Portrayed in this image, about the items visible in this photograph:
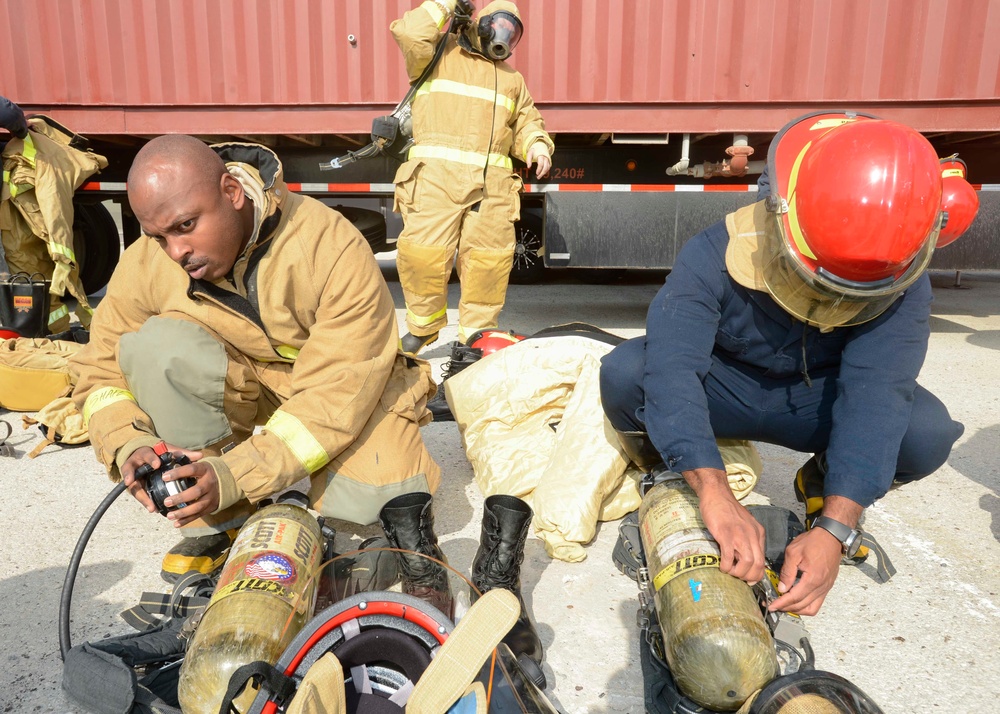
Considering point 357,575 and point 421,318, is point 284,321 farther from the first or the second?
point 421,318

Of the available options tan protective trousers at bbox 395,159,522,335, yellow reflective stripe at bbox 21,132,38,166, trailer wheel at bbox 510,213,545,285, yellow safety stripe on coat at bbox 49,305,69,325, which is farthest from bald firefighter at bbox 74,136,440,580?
trailer wheel at bbox 510,213,545,285

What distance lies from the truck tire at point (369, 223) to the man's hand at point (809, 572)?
17.8ft

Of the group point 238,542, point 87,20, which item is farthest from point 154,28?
point 238,542

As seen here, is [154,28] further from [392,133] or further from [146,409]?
[146,409]

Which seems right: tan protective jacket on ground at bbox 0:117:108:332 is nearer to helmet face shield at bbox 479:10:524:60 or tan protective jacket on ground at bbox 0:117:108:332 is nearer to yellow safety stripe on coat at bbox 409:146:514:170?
yellow safety stripe on coat at bbox 409:146:514:170

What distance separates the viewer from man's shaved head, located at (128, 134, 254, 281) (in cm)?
162

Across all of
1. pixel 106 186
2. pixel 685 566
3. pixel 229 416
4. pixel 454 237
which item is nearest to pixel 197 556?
pixel 229 416

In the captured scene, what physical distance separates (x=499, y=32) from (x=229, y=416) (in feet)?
8.24

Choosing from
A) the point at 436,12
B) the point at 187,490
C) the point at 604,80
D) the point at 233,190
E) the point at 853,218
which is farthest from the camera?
the point at 604,80

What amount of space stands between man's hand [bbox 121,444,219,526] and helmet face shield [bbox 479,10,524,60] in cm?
280

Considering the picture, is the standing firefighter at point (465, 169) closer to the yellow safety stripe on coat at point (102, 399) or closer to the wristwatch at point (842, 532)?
the yellow safety stripe on coat at point (102, 399)

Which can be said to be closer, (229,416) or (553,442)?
(229,416)

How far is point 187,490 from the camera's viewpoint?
4.92ft

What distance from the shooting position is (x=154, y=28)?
4992mm
